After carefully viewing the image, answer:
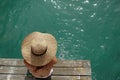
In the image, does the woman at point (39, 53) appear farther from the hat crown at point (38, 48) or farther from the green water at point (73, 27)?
the green water at point (73, 27)

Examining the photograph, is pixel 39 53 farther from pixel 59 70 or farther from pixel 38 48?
pixel 59 70

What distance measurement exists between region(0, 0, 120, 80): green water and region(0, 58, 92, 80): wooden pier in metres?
2.24

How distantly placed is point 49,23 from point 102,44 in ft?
6.03

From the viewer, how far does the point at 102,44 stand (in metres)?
8.36

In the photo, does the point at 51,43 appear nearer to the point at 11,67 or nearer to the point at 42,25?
the point at 11,67

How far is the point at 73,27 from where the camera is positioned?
8.71 metres

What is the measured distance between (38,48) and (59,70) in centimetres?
101

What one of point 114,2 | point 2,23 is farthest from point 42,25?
point 114,2

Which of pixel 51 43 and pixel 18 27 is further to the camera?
pixel 18 27

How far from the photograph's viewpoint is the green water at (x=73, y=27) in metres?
8.11

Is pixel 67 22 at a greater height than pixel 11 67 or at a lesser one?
greater

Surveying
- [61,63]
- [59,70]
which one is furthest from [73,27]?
[59,70]

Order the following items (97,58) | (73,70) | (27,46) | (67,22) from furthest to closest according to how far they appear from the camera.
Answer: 1. (67,22)
2. (97,58)
3. (73,70)
4. (27,46)

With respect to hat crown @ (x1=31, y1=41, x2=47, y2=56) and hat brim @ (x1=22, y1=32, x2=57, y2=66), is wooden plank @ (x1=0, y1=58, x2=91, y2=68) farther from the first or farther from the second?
hat crown @ (x1=31, y1=41, x2=47, y2=56)
